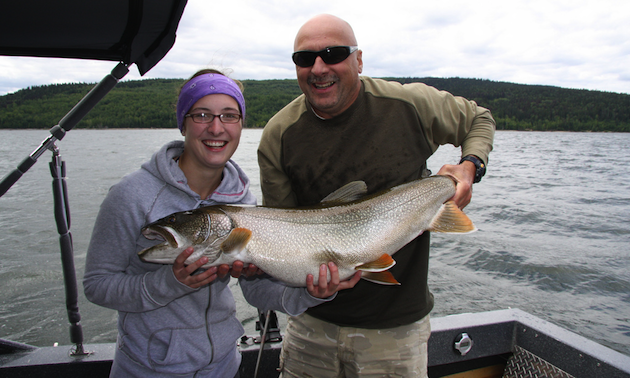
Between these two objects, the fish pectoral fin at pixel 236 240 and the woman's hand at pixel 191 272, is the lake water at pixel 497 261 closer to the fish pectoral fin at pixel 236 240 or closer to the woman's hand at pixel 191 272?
the fish pectoral fin at pixel 236 240

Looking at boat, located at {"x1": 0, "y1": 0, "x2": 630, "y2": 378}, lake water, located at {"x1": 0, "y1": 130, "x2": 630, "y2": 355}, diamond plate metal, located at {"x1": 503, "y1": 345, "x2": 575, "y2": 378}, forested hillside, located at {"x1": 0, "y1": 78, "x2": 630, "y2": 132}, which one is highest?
forested hillside, located at {"x1": 0, "y1": 78, "x2": 630, "y2": 132}

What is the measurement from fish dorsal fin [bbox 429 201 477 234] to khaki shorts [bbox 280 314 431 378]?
0.78 meters

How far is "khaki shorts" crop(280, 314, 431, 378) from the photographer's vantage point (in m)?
2.94

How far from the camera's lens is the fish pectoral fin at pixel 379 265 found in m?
2.54

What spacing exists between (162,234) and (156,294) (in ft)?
1.05

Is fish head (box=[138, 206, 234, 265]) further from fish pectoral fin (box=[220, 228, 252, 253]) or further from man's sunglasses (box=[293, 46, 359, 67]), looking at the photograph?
man's sunglasses (box=[293, 46, 359, 67])

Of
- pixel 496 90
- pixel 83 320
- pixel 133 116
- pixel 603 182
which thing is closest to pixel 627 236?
pixel 603 182

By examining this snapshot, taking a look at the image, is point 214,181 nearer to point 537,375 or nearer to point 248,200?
point 248,200

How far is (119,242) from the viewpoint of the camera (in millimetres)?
2139

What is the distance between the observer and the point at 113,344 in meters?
3.47

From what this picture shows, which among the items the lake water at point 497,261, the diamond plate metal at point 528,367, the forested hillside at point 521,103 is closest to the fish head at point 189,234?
the diamond plate metal at point 528,367

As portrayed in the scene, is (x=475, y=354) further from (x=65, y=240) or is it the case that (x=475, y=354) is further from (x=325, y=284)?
(x=65, y=240)

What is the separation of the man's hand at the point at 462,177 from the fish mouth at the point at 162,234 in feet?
6.22

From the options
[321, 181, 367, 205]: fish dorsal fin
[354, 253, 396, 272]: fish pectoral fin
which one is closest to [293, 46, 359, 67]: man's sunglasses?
[321, 181, 367, 205]: fish dorsal fin
